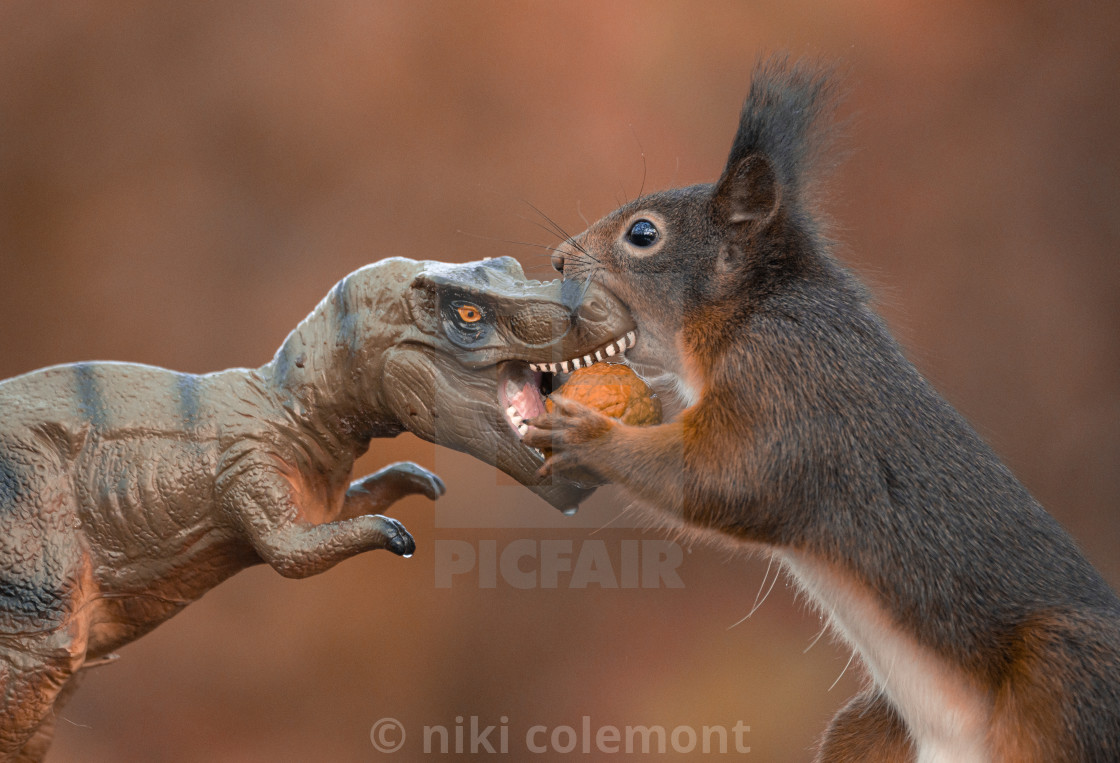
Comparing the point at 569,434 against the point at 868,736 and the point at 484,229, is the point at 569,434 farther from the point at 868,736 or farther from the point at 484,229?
the point at 484,229

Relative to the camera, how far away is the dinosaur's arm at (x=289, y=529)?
65.0 inches

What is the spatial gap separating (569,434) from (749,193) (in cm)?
52

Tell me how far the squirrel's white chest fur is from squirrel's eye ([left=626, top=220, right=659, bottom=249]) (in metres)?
0.56

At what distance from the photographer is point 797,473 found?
1639mm

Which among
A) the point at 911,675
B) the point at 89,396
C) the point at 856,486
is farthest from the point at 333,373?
the point at 911,675

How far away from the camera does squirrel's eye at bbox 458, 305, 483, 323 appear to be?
1.73m

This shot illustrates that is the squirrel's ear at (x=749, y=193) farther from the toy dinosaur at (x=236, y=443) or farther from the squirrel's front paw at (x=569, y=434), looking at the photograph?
the squirrel's front paw at (x=569, y=434)

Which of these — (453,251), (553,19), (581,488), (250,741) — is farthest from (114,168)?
(581,488)

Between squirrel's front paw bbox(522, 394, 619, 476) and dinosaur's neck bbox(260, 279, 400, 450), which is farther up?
dinosaur's neck bbox(260, 279, 400, 450)

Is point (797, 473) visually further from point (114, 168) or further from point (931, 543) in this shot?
point (114, 168)

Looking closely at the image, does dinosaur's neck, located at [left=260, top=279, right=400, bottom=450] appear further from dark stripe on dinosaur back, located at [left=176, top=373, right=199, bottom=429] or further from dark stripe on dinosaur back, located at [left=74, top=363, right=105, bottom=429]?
dark stripe on dinosaur back, located at [left=74, top=363, right=105, bottom=429]

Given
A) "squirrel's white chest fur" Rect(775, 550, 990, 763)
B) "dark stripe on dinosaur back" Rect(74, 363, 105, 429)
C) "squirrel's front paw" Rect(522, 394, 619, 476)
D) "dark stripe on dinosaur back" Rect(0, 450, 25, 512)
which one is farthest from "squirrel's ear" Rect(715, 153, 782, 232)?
"dark stripe on dinosaur back" Rect(0, 450, 25, 512)

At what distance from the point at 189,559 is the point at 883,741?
1.20m

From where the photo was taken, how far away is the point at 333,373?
1.79 meters
